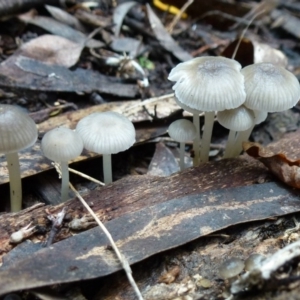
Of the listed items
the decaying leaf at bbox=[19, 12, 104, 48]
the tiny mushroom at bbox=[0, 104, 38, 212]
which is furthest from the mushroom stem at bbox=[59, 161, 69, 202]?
the decaying leaf at bbox=[19, 12, 104, 48]

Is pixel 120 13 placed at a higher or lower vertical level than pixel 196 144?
higher

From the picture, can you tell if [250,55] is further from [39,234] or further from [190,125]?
[39,234]

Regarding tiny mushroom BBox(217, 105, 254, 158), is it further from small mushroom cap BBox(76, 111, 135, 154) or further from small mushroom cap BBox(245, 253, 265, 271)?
small mushroom cap BBox(245, 253, 265, 271)

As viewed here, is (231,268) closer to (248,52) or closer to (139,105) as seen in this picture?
(139,105)

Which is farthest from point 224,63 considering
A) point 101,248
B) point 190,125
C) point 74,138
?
point 101,248

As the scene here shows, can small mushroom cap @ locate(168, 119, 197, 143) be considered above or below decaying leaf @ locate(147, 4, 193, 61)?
below

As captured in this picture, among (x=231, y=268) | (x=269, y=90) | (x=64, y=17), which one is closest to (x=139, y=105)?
(x=269, y=90)

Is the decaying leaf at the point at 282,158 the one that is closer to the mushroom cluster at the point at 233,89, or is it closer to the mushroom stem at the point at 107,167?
the mushroom cluster at the point at 233,89
